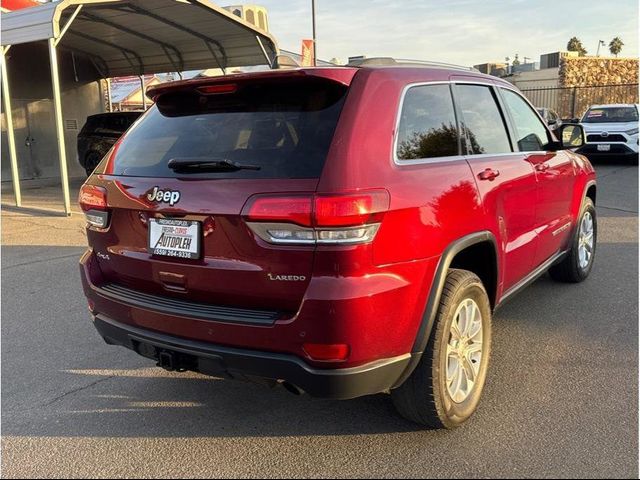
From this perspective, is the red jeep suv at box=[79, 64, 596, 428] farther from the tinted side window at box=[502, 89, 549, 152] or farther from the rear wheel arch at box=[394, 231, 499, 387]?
the tinted side window at box=[502, 89, 549, 152]

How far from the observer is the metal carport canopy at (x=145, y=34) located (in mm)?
9297

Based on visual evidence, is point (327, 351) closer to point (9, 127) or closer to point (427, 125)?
point (427, 125)

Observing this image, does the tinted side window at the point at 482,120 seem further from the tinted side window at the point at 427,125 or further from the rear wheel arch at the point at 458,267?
the rear wheel arch at the point at 458,267

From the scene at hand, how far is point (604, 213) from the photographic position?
8859 millimetres

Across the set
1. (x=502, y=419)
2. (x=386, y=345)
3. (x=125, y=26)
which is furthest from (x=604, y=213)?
(x=125, y=26)

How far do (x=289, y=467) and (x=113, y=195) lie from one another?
5.30ft

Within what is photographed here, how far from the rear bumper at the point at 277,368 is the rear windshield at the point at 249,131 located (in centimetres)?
78

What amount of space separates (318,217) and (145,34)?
1305 centimetres

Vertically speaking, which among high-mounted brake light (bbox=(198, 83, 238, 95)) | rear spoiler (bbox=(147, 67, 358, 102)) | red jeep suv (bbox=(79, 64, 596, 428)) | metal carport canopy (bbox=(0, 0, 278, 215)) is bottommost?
red jeep suv (bbox=(79, 64, 596, 428))

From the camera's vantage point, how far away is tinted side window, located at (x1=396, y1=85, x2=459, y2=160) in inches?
107

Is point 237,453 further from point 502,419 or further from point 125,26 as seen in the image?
point 125,26

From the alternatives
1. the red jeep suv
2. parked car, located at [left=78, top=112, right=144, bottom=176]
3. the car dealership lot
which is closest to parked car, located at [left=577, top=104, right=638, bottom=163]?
parked car, located at [left=78, top=112, right=144, bottom=176]

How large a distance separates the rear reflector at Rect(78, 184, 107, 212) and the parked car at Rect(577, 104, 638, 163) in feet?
45.8

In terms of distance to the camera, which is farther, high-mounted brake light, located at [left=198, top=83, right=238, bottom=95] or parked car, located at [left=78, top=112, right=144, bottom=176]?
parked car, located at [left=78, top=112, right=144, bottom=176]
